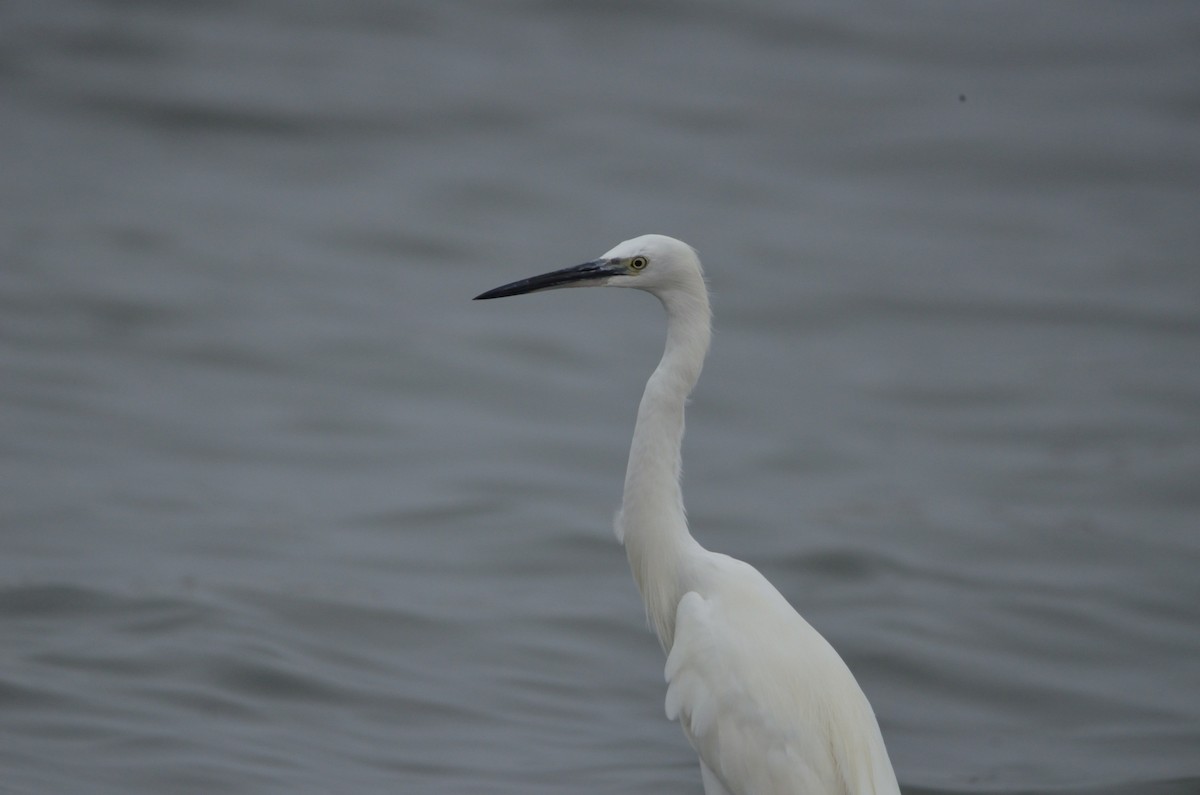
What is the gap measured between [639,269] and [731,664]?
1.13 meters

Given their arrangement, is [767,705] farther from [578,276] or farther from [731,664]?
[578,276]

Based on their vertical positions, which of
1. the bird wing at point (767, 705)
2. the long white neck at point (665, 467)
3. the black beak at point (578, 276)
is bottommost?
the bird wing at point (767, 705)

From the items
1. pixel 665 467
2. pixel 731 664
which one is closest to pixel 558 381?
pixel 665 467

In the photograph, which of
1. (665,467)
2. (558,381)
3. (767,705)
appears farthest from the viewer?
(558,381)

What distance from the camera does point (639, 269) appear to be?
4.18 metres

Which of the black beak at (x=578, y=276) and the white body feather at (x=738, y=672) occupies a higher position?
the black beak at (x=578, y=276)

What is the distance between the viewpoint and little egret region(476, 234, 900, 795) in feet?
13.6

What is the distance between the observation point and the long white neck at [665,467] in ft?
13.7

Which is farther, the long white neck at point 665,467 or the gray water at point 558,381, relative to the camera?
the gray water at point 558,381

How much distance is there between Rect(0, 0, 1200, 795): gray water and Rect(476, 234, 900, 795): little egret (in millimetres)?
1916

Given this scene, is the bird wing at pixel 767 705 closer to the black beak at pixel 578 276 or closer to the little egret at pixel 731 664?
the little egret at pixel 731 664

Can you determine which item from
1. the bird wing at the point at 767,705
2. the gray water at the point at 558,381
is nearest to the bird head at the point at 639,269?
the bird wing at the point at 767,705

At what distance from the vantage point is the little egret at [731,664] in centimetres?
414

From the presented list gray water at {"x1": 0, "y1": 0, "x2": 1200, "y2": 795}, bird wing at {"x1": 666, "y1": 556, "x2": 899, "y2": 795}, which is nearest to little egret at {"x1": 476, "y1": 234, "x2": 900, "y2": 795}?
bird wing at {"x1": 666, "y1": 556, "x2": 899, "y2": 795}
